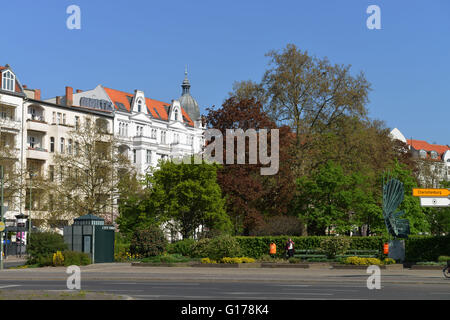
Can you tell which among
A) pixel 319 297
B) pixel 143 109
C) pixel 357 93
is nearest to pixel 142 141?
pixel 143 109

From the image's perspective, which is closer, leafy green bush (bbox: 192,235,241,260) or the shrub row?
the shrub row

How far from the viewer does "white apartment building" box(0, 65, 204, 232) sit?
73750mm

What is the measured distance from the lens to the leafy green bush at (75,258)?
39.1 m

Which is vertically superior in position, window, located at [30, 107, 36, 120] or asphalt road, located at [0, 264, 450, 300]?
window, located at [30, 107, 36, 120]

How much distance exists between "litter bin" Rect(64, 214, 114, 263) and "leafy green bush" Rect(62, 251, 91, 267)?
1.66 meters

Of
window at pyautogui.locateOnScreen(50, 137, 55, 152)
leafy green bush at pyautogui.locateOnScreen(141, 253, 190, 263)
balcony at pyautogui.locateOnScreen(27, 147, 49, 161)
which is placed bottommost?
leafy green bush at pyautogui.locateOnScreen(141, 253, 190, 263)

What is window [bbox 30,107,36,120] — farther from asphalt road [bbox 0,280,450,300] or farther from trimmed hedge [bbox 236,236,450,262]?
asphalt road [bbox 0,280,450,300]

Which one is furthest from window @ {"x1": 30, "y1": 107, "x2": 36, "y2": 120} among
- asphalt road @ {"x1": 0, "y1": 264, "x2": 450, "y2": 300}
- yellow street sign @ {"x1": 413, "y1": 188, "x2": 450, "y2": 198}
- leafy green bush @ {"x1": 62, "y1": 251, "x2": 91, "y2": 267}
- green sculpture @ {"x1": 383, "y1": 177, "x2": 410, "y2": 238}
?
yellow street sign @ {"x1": 413, "y1": 188, "x2": 450, "y2": 198}

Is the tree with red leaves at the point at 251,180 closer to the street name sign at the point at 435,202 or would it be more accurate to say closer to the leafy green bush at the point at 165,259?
the leafy green bush at the point at 165,259

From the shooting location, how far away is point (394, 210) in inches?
1560

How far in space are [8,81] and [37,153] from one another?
840cm

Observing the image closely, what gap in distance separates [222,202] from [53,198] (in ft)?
61.3

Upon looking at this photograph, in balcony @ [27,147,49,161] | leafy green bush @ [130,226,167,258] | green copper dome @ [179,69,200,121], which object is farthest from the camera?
green copper dome @ [179,69,200,121]

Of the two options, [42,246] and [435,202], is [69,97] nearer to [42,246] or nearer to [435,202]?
[42,246]
